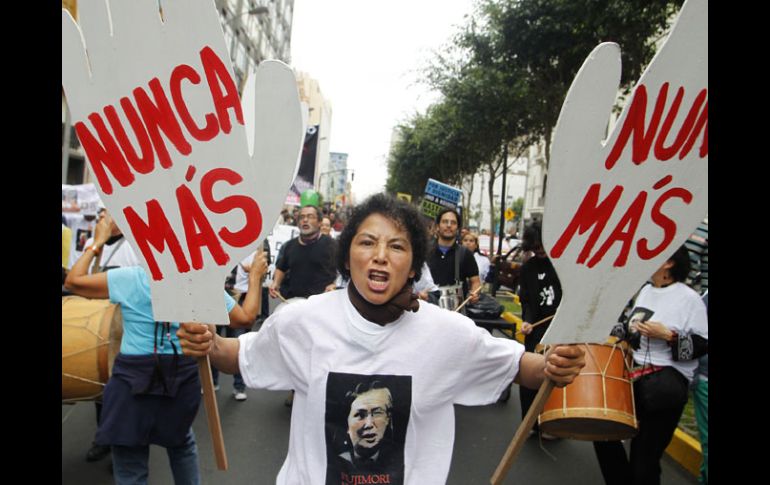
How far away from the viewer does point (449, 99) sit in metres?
14.1

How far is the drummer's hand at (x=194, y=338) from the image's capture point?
65.9 inches

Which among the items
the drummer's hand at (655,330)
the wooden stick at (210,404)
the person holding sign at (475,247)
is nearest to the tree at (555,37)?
the person holding sign at (475,247)

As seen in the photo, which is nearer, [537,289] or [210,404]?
[210,404]

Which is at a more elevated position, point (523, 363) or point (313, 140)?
point (313, 140)

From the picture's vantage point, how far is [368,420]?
5.42 feet

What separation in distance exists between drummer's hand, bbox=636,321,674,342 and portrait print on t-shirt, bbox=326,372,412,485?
6.15 feet

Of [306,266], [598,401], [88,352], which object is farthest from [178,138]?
[306,266]

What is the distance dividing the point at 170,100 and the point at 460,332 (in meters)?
1.15

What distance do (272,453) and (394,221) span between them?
9.47 ft

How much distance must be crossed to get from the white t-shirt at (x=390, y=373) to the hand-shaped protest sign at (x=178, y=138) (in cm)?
32

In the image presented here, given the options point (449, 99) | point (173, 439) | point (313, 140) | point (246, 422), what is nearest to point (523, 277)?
point (246, 422)

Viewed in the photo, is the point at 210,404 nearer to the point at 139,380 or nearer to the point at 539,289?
the point at 139,380

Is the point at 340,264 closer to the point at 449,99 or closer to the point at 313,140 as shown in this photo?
the point at 313,140

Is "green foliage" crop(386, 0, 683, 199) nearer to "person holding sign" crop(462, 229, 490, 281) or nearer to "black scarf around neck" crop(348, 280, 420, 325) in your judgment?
"person holding sign" crop(462, 229, 490, 281)
